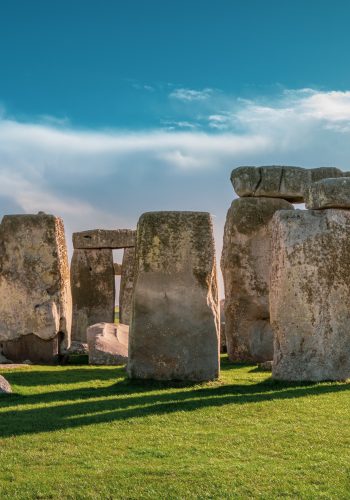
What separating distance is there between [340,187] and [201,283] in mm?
2252

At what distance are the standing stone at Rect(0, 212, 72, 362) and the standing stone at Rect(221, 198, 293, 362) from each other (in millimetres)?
3351

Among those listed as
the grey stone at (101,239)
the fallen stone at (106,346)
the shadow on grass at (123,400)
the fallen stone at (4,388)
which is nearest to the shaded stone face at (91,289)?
the grey stone at (101,239)

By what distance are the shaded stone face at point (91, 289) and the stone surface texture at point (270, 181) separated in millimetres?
6744

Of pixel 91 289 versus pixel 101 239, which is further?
pixel 101 239

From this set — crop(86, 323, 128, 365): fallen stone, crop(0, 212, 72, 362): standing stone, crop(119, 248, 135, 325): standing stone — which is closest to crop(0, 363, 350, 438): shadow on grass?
crop(86, 323, 128, 365): fallen stone

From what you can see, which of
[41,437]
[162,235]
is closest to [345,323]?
[162,235]

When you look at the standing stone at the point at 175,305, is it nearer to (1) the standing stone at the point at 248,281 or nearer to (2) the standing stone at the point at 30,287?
(2) the standing stone at the point at 30,287

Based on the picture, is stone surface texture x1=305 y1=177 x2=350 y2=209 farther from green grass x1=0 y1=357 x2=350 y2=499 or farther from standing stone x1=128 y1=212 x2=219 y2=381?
green grass x1=0 y1=357 x2=350 y2=499

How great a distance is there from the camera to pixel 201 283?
9.87m

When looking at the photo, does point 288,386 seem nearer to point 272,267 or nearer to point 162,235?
point 272,267

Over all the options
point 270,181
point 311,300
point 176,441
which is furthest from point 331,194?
point 270,181

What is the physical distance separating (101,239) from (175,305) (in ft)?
35.8

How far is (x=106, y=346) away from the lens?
43.0ft

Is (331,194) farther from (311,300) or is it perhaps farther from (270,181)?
(270,181)
